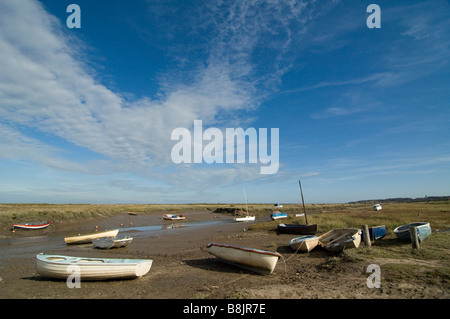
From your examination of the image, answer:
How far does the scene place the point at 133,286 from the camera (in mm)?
10312

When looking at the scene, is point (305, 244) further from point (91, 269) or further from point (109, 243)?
point (109, 243)

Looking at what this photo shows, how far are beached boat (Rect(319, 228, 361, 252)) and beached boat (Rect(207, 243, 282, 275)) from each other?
19.1ft

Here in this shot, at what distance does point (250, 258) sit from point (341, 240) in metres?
8.50

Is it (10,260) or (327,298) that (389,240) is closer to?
(327,298)

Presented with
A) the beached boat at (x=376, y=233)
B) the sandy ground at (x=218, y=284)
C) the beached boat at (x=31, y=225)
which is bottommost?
the beached boat at (x=31, y=225)

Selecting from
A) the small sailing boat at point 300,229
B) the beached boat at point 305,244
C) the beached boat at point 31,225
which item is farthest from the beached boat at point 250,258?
the beached boat at point 31,225

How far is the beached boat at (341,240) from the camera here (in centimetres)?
1501

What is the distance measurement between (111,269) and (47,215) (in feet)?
121

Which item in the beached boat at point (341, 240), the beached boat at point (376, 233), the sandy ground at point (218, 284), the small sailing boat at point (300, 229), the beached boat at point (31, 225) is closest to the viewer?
the sandy ground at point (218, 284)

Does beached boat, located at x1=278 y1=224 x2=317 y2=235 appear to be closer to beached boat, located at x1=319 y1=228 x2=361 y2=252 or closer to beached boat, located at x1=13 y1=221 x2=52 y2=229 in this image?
beached boat, located at x1=319 y1=228 x2=361 y2=252

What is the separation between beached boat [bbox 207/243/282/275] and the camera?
1130 centimetres

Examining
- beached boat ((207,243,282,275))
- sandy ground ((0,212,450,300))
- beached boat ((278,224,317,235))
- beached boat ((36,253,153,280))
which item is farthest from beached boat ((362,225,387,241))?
beached boat ((36,253,153,280))

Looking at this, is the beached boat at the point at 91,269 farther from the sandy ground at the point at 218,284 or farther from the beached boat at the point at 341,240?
the beached boat at the point at 341,240

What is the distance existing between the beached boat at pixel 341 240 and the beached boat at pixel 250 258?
581 cm
